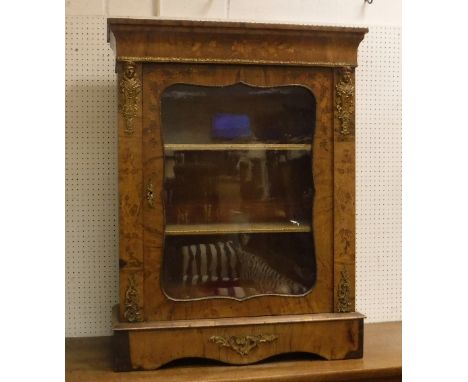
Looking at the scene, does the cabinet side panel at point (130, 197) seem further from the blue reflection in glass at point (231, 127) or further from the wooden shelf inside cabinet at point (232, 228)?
the blue reflection in glass at point (231, 127)

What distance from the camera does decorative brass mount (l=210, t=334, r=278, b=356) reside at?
5.38ft

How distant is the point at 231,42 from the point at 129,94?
1.12ft

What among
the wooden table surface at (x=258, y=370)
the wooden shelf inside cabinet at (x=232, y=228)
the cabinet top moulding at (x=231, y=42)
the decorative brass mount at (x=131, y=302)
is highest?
the cabinet top moulding at (x=231, y=42)

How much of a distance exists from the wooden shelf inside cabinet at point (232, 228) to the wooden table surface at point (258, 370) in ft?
1.32

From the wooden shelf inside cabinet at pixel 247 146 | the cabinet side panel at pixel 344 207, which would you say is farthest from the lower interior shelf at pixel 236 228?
the wooden shelf inside cabinet at pixel 247 146

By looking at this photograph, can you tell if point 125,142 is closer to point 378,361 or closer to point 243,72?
point 243,72

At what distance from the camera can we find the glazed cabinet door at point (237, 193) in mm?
1628

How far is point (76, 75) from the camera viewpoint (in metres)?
1.97

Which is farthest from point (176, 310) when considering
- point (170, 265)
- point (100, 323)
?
point (100, 323)

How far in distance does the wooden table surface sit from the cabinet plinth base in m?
0.03

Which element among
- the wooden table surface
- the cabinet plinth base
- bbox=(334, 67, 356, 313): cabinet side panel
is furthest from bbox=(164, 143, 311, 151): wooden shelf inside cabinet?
the wooden table surface

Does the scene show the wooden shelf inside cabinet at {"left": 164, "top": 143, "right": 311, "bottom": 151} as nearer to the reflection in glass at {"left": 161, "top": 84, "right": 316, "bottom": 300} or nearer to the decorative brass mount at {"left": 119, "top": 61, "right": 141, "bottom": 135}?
the reflection in glass at {"left": 161, "top": 84, "right": 316, "bottom": 300}

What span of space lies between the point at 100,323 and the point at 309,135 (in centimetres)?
102

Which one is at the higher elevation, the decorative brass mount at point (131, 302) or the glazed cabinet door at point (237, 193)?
the glazed cabinet door at point (237, 193)
